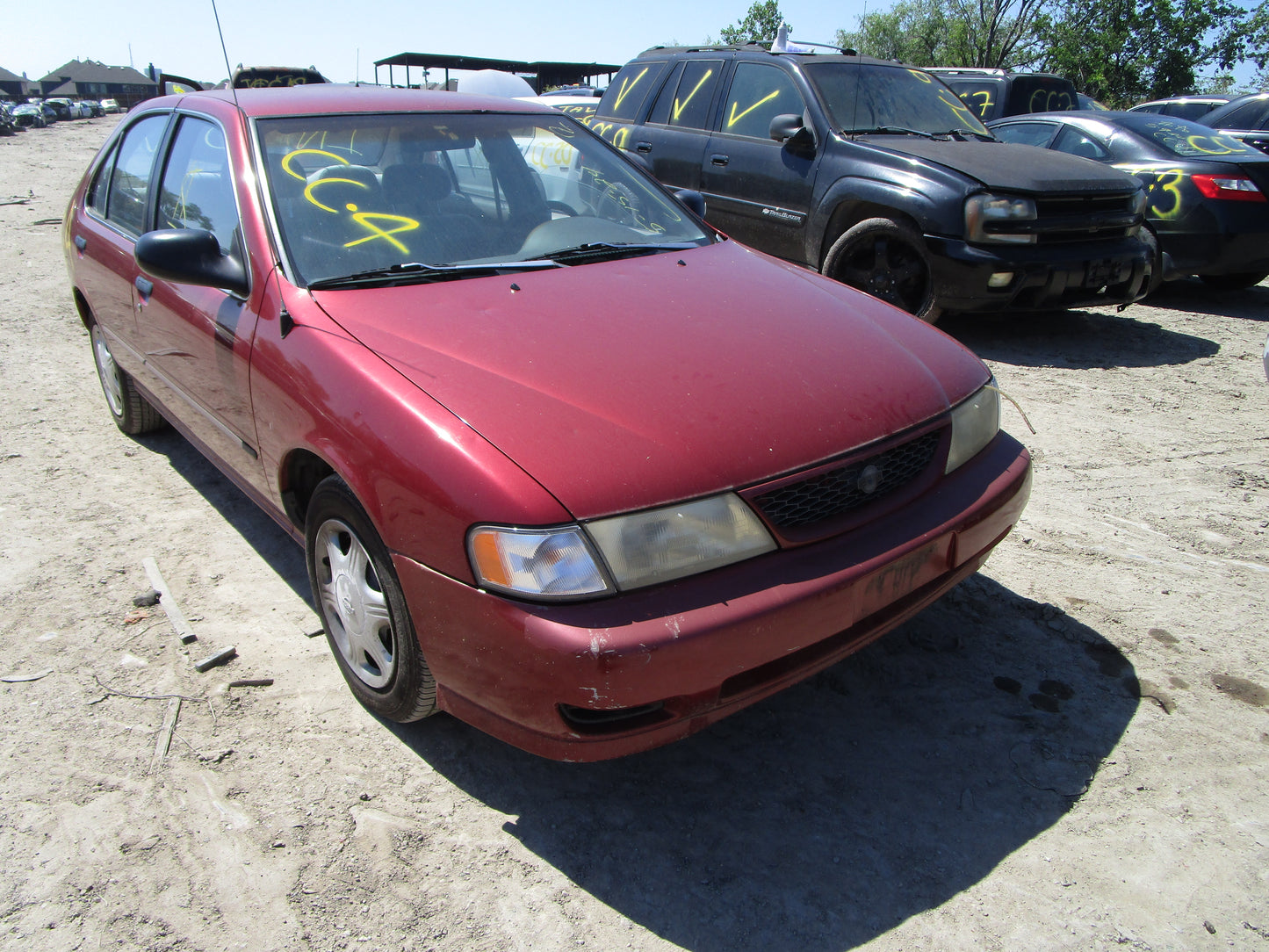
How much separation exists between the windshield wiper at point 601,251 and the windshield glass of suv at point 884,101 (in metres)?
3.74

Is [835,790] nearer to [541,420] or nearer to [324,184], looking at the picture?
[541,420]

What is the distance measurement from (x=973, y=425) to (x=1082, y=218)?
156 inches

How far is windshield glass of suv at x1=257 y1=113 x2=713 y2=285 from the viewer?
268cm

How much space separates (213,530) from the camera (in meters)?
3.63

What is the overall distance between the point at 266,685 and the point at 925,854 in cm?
191

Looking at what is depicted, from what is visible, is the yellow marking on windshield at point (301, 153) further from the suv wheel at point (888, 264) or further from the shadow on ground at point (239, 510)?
the suv wheel at point (888, 264)

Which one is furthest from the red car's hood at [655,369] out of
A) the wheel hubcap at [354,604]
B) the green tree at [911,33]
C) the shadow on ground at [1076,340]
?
the green tree at [911,33]

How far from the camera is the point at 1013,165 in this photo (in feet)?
18.7

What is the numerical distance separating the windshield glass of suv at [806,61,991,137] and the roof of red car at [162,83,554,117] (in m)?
3.41

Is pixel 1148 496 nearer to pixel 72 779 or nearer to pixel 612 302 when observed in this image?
pixel 612 302

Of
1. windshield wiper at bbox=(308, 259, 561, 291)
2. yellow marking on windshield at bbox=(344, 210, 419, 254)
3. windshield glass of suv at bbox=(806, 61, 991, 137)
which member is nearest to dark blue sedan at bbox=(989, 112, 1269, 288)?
windshield glass of suv at bbox=(806, 61, 991, 137)

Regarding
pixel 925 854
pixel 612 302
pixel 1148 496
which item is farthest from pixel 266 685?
pixel 1148 496

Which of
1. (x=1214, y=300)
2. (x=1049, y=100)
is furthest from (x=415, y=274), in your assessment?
(x=1049, y=100)

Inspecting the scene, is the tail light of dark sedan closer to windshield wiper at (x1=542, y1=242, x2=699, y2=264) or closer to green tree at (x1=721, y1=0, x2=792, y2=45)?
windshield wiper at (x1=542, y1=242, x2=699, y2=264)
